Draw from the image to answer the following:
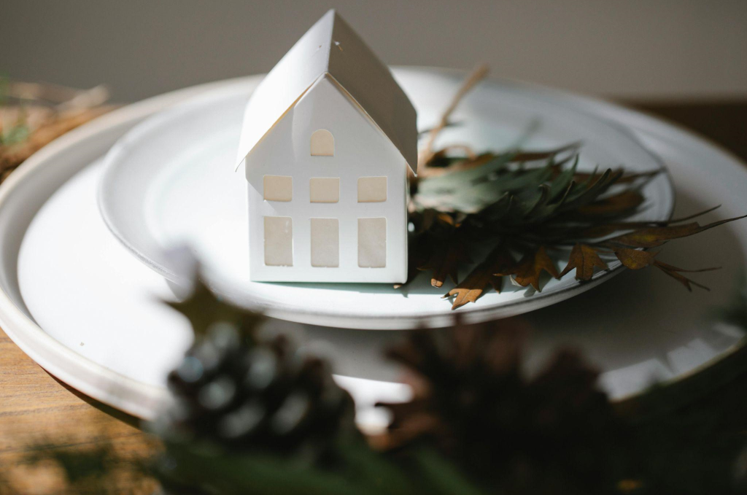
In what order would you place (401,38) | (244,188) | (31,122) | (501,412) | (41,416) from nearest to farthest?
1. (501,412)
2. (41,416)
3. (244,188)
4. (31,122)
5. (401,38)

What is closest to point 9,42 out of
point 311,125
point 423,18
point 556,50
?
point 423,18

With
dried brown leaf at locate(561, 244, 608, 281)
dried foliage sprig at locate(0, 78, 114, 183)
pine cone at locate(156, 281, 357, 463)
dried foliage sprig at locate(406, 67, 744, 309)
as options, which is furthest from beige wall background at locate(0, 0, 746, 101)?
pine cone at locate(156, 281, 357, 463)

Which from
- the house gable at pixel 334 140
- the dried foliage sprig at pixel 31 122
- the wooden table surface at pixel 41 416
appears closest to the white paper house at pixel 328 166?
the house gable at pixel 334 140

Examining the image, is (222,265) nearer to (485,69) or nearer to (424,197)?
(424,197)

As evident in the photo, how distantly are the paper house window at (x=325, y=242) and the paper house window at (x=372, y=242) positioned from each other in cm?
1

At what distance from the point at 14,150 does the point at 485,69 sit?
398 millimetres

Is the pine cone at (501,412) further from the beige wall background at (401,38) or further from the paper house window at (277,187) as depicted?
the beige wall background at (401,38)

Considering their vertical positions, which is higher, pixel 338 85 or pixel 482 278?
pixel 338 85

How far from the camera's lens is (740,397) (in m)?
0.27

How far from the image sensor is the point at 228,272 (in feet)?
1.16

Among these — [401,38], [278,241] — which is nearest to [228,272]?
[278,241]

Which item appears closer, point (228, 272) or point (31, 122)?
point (228, 272)

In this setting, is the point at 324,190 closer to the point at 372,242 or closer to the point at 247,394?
the point at 372,242

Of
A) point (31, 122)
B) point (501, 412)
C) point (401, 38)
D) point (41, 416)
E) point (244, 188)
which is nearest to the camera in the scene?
point (501, 412)
